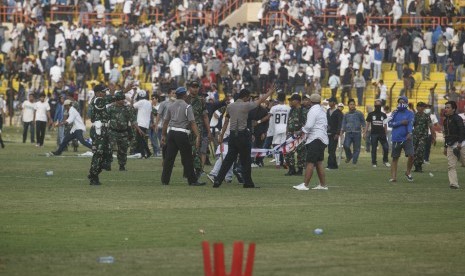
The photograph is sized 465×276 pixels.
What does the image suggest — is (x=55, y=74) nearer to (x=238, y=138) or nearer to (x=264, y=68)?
(x=264, y=68)

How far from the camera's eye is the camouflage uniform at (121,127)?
2723cm

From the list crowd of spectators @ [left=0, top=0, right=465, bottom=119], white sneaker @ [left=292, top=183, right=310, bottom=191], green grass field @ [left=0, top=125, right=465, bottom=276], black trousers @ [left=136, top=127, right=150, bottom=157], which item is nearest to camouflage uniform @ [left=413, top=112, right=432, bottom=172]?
green grass field @ [left=0, top=125, right=465, bottom=276]

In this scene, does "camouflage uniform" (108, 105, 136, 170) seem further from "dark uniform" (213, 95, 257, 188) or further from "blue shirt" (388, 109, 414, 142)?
"blue shirt" (388, 109, 414, 142)

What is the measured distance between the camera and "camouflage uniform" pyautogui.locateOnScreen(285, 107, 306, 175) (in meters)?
28.4

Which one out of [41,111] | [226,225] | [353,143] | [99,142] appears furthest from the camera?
[41,111]

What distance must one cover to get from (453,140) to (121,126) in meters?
7.28

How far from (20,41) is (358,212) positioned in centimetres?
4132

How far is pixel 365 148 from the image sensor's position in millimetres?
42031

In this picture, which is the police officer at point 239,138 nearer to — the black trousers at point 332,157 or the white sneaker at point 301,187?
the white sneaker at point 301,187

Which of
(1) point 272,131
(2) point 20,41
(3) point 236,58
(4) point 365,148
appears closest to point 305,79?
(3) point 236,58

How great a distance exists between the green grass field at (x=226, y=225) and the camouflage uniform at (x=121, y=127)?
4.72ft

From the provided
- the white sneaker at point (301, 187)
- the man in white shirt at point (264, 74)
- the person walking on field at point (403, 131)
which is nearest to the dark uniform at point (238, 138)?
the white sneaker at point (301, 187)

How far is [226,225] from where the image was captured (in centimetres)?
1719

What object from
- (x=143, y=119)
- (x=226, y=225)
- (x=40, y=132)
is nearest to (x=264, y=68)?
(x=40, y=132)
